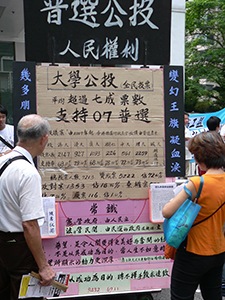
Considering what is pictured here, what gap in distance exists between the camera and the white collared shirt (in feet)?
7.14

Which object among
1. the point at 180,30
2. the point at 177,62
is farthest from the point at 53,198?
the point at 180,30

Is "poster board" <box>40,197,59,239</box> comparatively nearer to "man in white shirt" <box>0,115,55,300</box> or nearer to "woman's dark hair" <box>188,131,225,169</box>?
"man in white shirt" <box>0,115,55,300</box>

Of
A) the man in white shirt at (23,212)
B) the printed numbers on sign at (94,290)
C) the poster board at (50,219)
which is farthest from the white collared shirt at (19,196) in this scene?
the printed numbers on sign at (94,290)

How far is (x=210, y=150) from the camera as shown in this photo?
7.88 feet

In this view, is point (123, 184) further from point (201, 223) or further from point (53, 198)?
point (201, 223)

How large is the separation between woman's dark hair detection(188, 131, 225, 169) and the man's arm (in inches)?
47.8

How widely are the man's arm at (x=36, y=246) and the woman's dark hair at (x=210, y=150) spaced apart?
3.98 feet

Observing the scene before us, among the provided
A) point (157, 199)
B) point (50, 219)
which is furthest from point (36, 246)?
point (157, 199)

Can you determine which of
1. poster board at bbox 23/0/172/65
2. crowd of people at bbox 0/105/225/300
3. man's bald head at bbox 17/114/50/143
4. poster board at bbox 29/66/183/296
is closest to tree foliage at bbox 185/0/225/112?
poster board at bbox 23/0/172/65

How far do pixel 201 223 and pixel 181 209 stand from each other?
20cm

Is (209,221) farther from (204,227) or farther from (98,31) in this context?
(98,31)

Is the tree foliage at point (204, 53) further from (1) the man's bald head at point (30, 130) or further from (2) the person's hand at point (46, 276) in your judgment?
(2) the person's hand at point (46, 276)

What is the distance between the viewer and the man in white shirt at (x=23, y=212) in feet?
7.16

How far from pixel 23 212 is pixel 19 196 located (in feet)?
0.34
